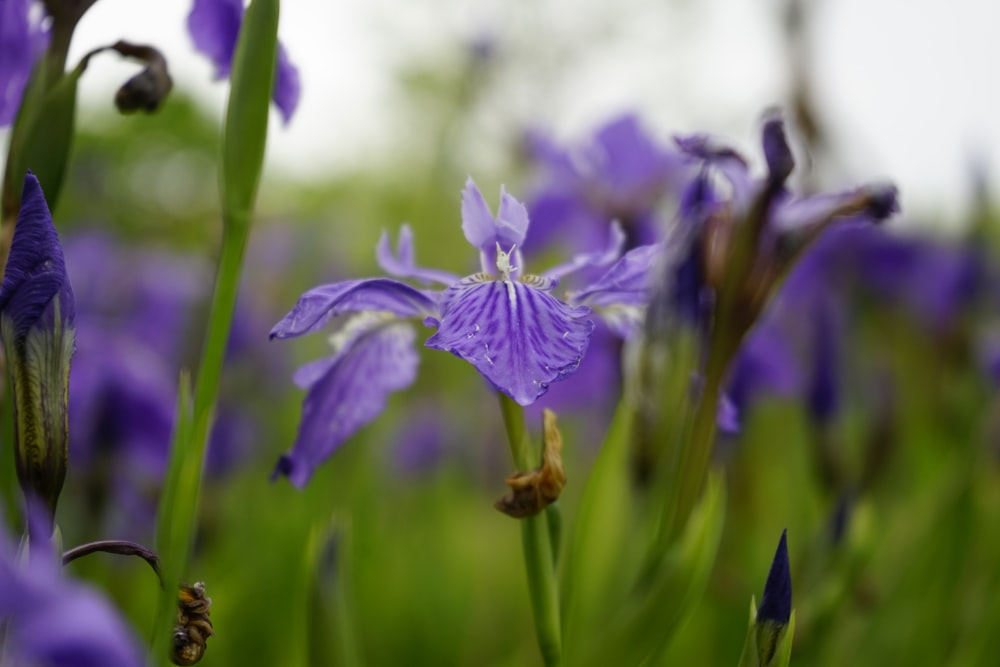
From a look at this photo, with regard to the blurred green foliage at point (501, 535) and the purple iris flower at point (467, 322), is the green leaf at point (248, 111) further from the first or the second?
the blurred green foliage at point (501, 535)

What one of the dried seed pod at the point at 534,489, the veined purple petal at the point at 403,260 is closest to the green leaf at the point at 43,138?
Result: the veined purple petal at the point at 403,260

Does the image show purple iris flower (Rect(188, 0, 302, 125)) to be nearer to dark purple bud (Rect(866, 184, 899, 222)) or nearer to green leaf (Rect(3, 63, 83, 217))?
green leaf (Rect(3, 63, 83, 217))

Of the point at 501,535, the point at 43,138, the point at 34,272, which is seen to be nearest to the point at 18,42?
the point at 43,138

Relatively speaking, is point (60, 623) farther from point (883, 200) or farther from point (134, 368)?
point (134, 368)

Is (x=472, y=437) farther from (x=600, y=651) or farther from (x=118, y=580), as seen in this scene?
(x=600, y=651)

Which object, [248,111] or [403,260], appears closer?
[248,111]

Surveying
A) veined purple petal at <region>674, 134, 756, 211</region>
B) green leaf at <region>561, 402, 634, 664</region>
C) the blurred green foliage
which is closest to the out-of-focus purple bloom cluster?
the blurred green foliage
